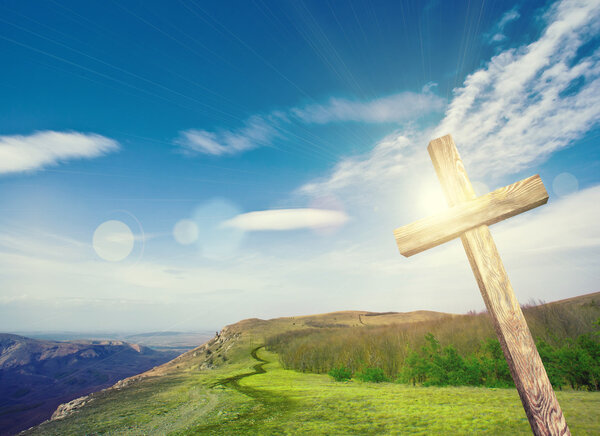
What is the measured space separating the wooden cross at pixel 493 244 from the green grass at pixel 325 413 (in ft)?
5.77

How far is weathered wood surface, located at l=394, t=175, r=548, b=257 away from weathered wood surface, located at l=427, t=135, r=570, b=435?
82 mm

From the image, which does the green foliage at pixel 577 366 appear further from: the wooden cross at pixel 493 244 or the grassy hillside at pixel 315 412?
the wooden cross at pixel 493 244

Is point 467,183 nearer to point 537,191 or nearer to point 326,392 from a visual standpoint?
point 537,191

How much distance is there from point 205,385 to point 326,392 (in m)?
3.88

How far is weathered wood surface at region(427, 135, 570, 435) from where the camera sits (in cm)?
168

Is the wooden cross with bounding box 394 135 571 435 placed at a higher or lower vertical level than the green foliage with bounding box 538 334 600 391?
higher

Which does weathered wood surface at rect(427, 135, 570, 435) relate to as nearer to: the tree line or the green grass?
the green grass

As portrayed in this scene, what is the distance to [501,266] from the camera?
2.01m

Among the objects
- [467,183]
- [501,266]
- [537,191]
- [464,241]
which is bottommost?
[501,266]

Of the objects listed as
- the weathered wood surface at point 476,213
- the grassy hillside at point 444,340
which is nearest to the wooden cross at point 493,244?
the weathered wood surface at point 476,213

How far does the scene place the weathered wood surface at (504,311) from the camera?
1683 millimetres

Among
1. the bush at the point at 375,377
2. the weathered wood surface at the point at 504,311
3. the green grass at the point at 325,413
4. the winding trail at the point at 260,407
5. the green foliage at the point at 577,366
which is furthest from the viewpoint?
the bush at the point at 375,377

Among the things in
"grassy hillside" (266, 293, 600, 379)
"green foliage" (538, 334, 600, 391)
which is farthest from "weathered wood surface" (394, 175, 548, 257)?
"grassy hillside" (266, 293, 600, 379)

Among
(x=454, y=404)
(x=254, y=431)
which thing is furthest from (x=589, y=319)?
(x=254, y=431)
